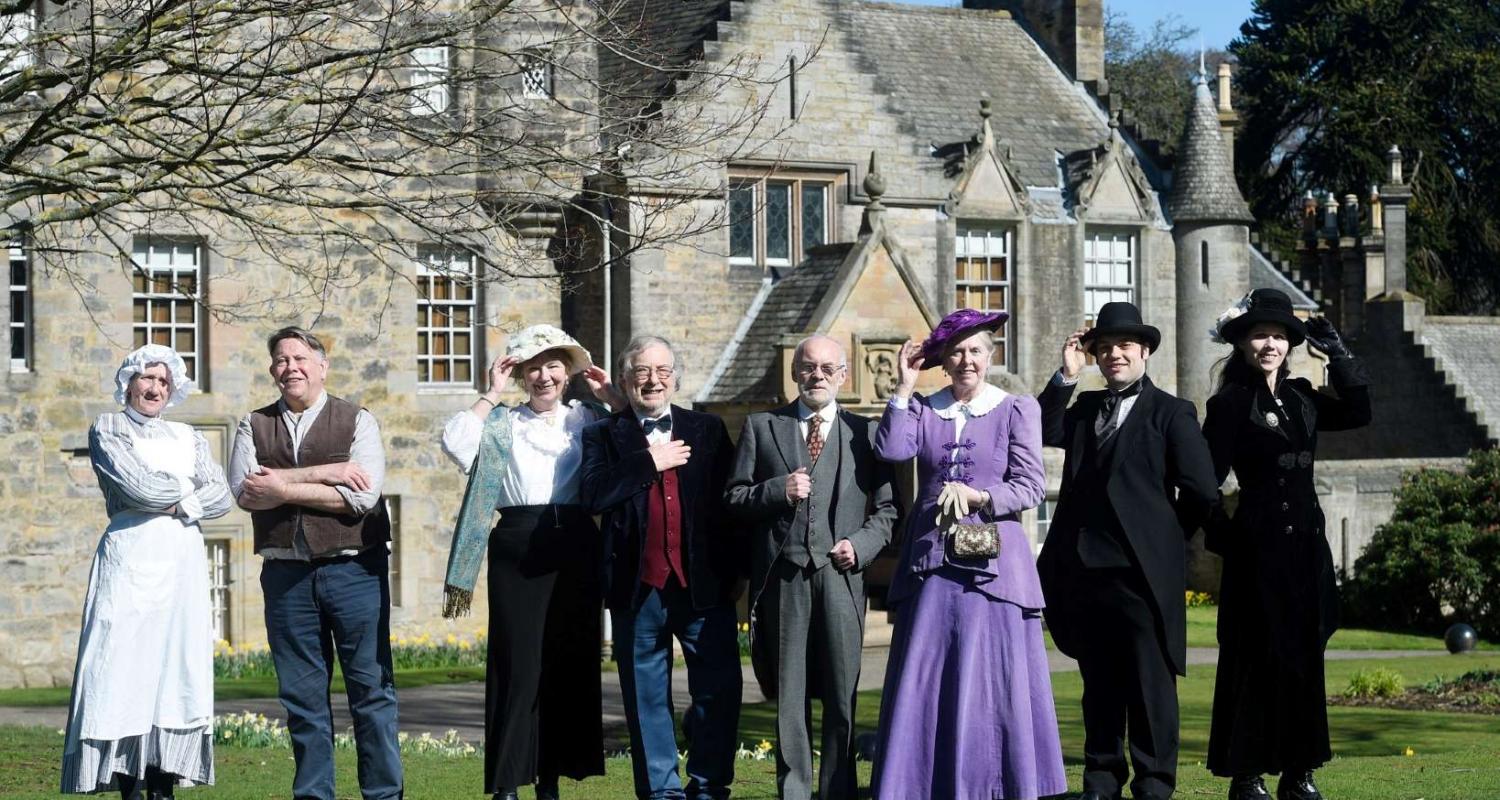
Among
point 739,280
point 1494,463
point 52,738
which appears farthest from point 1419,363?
point 52,738

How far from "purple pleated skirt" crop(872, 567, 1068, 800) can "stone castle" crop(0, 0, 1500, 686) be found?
623 cm

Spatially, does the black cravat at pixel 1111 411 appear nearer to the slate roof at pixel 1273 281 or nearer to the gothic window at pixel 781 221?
the gothic window at pixel 781 221

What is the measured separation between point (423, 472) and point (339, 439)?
44.0 feet

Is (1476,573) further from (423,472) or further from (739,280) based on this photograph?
(423,472)

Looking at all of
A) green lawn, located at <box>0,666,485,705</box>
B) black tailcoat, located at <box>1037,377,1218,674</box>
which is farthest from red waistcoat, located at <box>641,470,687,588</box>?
green lawn, located at <box>0,666,485,705</box>

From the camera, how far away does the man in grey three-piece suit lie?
29.5ft

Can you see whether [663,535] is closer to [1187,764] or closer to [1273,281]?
[1187,764]

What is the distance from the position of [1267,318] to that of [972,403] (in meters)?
1.40

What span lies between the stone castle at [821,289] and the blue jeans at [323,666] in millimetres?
5394

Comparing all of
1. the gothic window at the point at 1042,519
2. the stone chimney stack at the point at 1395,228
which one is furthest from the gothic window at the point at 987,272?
the stone chimney stack at the point at 1395,228

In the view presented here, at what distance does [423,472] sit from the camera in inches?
890

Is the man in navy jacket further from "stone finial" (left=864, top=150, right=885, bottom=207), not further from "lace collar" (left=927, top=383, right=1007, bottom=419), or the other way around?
"stone finial" (left=864, top=150, right=885, bottom=207)

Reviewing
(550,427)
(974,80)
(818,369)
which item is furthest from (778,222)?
(818,369)

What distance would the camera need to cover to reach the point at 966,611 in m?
8.75
